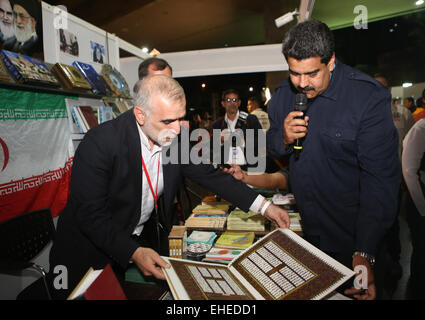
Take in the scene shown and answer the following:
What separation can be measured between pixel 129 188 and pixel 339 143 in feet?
3.42

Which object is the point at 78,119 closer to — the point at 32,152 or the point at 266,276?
the point at 32,152

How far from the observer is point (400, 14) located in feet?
16.1

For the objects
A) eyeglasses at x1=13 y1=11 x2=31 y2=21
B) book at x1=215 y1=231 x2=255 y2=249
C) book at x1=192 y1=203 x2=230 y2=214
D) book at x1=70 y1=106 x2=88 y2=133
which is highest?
eyeglasses at x1=13 y1=11 x2=31 y2=21

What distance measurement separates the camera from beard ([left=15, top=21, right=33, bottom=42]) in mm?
1970

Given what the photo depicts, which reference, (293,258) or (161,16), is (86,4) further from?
(293,258)

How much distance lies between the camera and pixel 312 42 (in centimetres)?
114

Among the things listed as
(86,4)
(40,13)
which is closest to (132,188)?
(40,13)

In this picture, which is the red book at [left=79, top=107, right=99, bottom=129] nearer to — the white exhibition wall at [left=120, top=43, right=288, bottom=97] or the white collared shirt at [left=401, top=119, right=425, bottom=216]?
the white exhibition wall at [left=120, top=43, right=288, bottom=97]

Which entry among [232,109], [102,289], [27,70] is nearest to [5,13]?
[27,70]

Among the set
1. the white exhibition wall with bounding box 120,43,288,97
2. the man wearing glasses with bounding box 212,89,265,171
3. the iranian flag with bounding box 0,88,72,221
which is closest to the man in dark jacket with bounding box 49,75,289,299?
the iranian flag with bounding box 0,88,72,221

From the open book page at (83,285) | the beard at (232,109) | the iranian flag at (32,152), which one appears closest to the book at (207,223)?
the open book page at (83,285)

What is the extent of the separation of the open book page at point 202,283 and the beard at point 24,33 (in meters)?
2.04

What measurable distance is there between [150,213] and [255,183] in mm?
821
